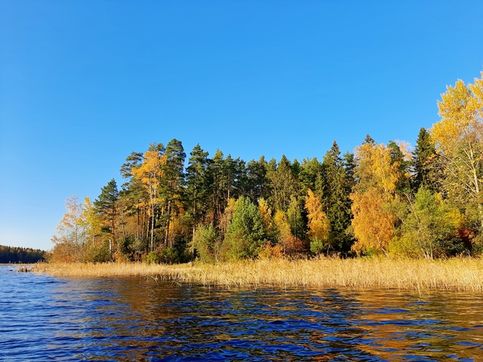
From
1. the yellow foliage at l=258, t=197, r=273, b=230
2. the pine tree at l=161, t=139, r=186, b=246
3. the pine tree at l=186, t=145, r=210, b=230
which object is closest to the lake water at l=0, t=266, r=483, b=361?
the yellow foliage at l=258, t=197, r=273, b=230

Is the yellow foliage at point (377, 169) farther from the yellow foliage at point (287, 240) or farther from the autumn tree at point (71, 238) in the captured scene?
the autumn tree at point (71, 238)

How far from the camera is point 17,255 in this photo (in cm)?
14550

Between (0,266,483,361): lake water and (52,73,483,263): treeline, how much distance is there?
19.9m

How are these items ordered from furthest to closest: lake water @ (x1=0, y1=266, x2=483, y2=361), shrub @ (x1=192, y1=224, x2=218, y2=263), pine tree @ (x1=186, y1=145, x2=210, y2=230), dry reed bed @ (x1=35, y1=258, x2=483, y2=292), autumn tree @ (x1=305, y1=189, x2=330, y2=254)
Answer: pine tree @ (x1=186, y1=145, x2=210, y2=230) → autumn tree @ (x1=305, y1=189, x2=330, y2=254) → shrub @ (x1=192, y1=224, x2=218, y2=263) → dry reed bed @ (x1=35, y1=258, x2=483, y2=292) → lake water @ (x1=0, y1=266, x2=483, y2=361)

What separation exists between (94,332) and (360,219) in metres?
39.6

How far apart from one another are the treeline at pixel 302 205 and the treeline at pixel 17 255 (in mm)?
91317

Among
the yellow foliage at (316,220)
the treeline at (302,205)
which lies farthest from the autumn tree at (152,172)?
the yellow foliage at (316,220)

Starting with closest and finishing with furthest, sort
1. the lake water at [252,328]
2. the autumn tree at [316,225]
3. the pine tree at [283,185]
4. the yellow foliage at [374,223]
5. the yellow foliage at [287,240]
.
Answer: the lake water at [252,328], the yellow foliage at [374,223], the yellow foliage at [287,240], the autumn tree at [316,225], the pine tree at [283,185]

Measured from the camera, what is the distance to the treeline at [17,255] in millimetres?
143125

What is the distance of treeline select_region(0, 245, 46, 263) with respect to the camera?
470 ft

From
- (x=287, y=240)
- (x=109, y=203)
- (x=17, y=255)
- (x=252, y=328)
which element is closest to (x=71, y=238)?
(x=109, y=203)

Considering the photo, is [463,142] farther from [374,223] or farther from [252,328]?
[252,328]

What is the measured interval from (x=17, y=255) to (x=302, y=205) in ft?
401

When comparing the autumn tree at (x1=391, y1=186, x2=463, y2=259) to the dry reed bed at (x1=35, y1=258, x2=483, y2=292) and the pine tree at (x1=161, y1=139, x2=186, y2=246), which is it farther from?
the pine tree at (x1=161, y1=139, x2=186, y2=246)
